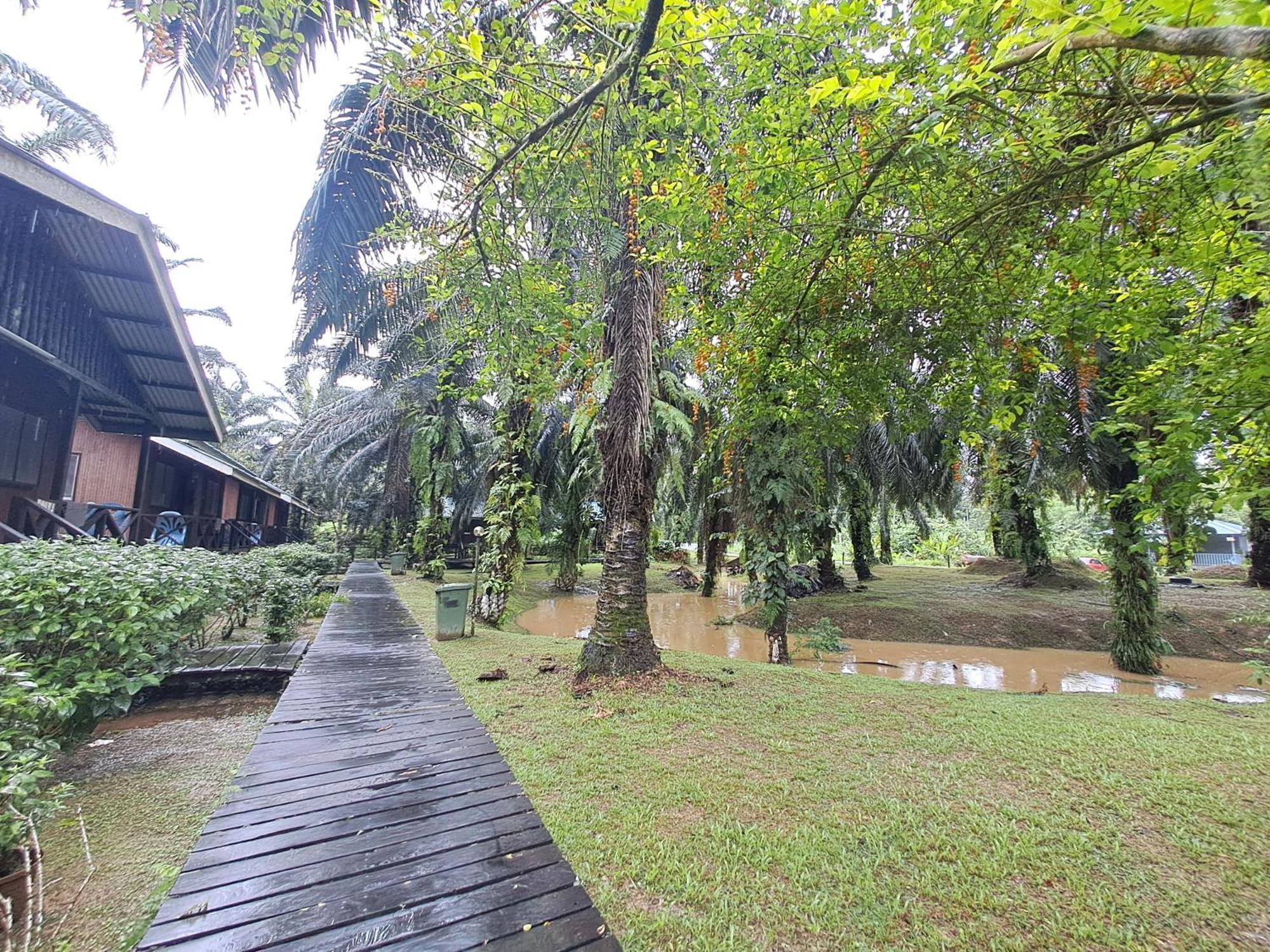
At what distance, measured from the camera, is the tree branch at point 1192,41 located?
1.66 metres

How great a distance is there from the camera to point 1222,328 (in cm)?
388

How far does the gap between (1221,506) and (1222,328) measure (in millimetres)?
2304

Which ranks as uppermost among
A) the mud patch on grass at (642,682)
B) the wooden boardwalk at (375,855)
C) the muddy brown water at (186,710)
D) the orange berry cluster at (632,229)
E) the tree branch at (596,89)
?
the orange berry cluster at (632,229)

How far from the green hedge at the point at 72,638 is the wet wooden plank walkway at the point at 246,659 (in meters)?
0.57

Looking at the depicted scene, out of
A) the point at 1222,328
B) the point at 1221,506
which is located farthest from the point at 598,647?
the point at 1222,328

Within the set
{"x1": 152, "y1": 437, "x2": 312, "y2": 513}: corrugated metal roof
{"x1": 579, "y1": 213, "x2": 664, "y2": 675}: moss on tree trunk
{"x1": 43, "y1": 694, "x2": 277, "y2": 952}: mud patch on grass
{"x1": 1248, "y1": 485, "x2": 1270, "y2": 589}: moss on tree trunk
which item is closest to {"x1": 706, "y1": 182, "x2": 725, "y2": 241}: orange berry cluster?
{"x1": 579, "y1": 213, "x2": 664, "y2": 675}: moss on tree trunk

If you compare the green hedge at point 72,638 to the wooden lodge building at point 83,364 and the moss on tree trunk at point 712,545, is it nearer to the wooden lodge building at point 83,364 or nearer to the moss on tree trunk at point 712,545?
the wooden lodge building at point 83,364

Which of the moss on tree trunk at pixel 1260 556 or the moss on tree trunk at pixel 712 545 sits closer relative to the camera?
the moss on tree trunk at pixel 1260 556

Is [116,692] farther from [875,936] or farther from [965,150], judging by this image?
[965,150]

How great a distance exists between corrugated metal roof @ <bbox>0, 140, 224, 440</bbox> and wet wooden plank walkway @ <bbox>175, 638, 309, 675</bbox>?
370cm

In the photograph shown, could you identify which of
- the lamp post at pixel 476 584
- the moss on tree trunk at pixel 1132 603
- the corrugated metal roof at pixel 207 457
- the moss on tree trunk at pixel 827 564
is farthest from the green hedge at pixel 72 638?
the moss on tree trunk at pixel 827 564

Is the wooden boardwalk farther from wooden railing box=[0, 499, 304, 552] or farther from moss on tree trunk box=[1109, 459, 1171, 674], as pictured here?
moss on tree trunk box=[1109, 459, 1171, 674]

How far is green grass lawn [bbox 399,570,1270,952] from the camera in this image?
2.17 meters

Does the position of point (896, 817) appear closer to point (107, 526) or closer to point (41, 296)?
point (41, 296)
